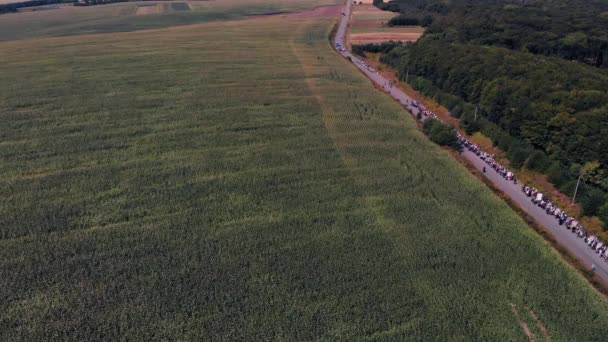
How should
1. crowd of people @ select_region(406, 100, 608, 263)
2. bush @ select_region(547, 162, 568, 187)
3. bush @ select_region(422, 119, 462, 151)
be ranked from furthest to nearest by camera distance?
bush @ select_region(422, 119, 462, 151), bush @ select_region(547, 162, 568, 187), crowd of people @ select_region(406, 100, 608, 263)

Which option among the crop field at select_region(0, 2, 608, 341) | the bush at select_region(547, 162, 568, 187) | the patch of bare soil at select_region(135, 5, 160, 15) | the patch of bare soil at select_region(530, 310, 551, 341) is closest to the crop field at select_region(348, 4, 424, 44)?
the crop field at select_region(0, 2, 608, 341)

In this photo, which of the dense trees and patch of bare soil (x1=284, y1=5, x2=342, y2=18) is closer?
the dense trees

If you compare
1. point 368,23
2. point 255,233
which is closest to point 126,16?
point 368,23

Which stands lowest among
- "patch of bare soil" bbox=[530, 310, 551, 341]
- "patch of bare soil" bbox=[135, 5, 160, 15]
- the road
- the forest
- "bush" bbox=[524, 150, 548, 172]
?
"patch of bare soil" bbox=[530, 310, 551, 341]

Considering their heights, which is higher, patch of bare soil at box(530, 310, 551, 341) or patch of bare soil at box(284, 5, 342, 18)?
patch of bare soil at box(284, 5, 342, 18)

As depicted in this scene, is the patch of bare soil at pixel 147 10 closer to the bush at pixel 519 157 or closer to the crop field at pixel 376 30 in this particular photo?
the crop field at pixel 376 30

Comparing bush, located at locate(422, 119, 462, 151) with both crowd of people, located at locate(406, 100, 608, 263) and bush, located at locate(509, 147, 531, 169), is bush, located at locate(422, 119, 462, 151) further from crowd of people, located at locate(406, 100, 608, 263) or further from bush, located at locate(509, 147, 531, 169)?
bush, located at locate(509, 147, 531, 169)

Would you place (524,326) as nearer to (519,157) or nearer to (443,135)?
(519,157)

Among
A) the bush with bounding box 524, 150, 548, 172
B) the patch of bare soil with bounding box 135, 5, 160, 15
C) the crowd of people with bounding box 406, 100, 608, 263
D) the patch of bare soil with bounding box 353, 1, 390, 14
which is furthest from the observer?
the patch of bare soil with bounding box 135, 5, 160, 15

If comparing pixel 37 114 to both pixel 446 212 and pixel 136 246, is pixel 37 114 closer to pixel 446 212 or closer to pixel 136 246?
pixel 136 246
